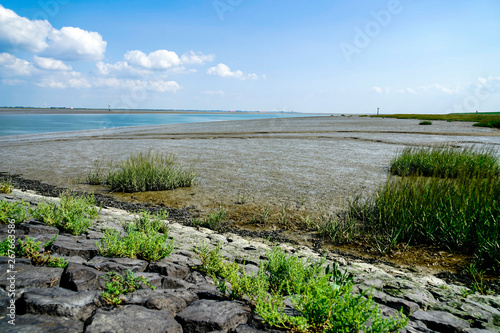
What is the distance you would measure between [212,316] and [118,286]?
96 centimetres

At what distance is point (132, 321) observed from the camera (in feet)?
8.53

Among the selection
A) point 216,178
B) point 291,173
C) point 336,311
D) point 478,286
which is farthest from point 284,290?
point 291,173

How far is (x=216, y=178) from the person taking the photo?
436 inches

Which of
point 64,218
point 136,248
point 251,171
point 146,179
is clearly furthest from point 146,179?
point 136,248

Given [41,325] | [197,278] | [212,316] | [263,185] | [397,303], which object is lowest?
[263,185]

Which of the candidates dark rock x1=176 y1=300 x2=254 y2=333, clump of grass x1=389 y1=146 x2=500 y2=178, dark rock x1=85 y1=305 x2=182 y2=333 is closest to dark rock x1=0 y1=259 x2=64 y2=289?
dark rock x1=85 y1=305 x2=182 y2=333

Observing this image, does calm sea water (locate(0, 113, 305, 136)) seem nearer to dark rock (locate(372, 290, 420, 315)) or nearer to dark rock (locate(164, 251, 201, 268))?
dark rock (locate(164, 251, 201, 268))

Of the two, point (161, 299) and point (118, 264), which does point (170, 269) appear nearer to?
point (118, 264)

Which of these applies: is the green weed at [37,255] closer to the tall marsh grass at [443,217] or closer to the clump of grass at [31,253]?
the clump of grass at [31,253]

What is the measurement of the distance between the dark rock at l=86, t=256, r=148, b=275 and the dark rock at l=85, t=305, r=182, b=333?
2.46 feet

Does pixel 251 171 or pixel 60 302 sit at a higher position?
pixel 60 302

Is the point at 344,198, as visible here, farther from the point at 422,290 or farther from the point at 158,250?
the point at 158,250

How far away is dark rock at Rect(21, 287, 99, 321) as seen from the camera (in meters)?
2.64

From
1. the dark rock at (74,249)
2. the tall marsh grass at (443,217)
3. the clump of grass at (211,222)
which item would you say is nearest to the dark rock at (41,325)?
the dark rock at (74,249)
